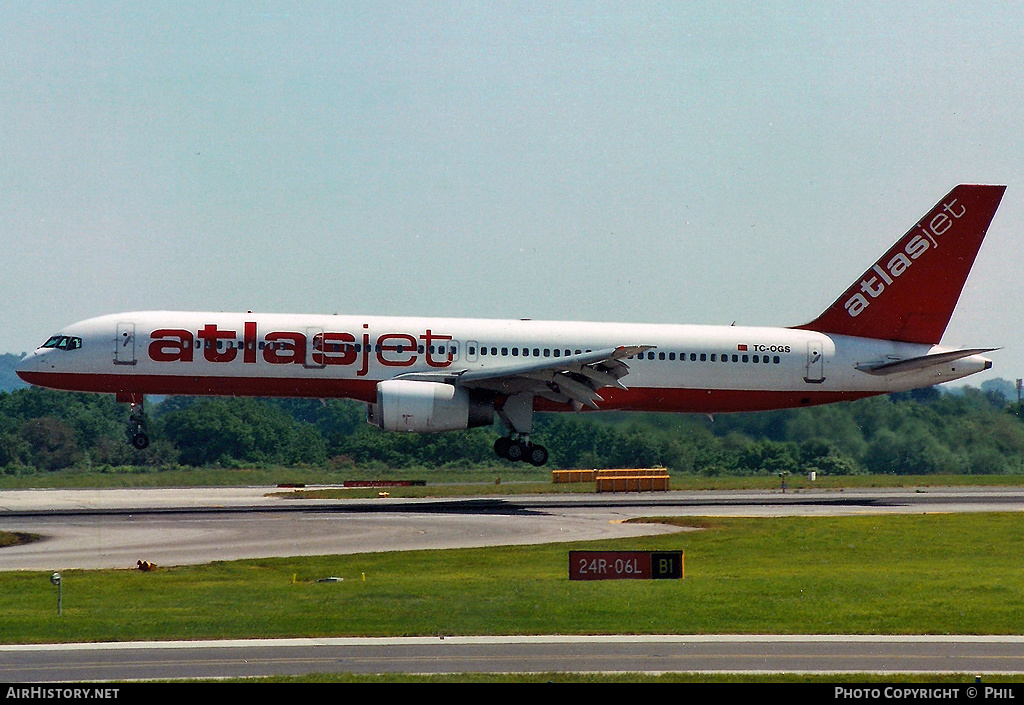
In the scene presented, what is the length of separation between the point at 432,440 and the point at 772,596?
151ft

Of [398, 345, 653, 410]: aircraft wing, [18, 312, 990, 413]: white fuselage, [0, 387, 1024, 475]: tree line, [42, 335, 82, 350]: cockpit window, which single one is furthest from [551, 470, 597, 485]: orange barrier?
[42, 335, 82, 350]: cockpit window

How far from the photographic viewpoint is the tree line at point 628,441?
59562mm

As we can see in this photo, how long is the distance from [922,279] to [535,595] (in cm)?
3444

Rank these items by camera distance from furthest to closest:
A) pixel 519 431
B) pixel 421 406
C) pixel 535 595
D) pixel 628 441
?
pixel 628 441
pixel 519 431
pixel 421 406
pixel 535 595

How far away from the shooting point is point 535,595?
2556cm

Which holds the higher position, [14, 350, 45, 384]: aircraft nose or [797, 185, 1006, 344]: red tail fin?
[797, 185, 1006, 344]: red tail fin

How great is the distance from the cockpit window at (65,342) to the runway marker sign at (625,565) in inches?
1052

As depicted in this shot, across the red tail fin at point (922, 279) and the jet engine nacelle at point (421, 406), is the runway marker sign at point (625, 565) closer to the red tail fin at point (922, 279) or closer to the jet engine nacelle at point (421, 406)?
the jet engine nacelle at point (421, 406)

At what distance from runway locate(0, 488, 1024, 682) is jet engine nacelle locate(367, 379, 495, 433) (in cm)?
313

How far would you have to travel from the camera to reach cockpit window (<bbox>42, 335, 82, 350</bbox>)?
46.8m

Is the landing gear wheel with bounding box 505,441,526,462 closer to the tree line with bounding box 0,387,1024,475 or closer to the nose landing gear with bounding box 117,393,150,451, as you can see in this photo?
the tree line with bounding box 0,387,1024,475

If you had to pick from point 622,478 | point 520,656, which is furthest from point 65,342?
point 520,656

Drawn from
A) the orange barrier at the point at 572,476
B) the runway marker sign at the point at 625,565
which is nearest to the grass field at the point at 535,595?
the runway marker sign at the point at 625,565

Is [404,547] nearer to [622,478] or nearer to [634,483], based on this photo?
[622,478]
